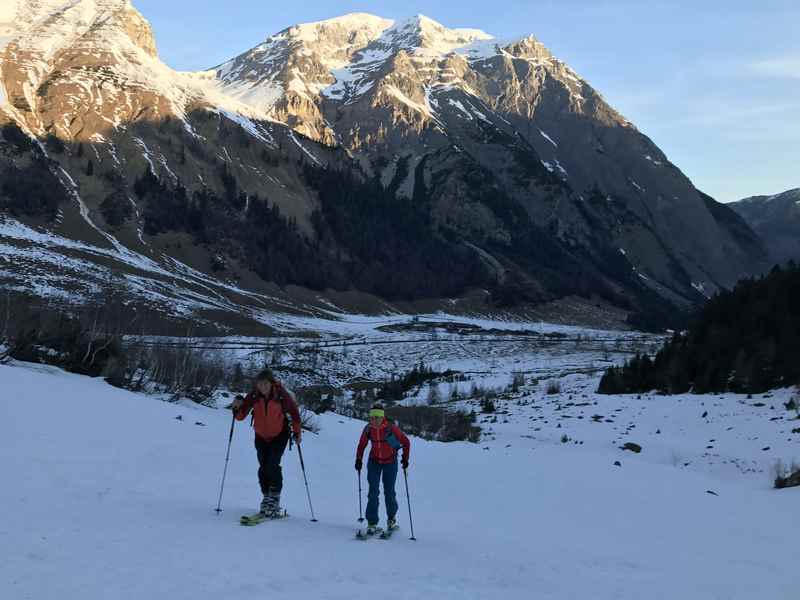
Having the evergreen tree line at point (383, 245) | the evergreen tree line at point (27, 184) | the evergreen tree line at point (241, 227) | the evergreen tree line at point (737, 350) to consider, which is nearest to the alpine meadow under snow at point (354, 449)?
the evergreen tree line at point (737, 350)

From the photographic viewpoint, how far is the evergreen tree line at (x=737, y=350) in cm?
3191

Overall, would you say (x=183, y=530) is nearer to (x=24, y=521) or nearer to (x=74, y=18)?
(x=24, y=521)

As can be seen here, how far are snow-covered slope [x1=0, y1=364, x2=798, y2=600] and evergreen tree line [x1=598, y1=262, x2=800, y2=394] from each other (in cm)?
1572

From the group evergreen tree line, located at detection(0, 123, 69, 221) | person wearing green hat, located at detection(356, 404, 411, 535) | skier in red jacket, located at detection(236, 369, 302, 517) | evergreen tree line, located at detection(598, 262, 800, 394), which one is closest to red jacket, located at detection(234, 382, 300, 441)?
skier in red jacket, located at detection(236, 369, 302, 517)

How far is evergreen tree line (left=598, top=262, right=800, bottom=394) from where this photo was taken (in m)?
31.9

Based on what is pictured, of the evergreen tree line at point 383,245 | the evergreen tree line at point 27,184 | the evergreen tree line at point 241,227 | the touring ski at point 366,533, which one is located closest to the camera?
the touring ski at point 366,533

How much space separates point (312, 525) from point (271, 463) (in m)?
0.98

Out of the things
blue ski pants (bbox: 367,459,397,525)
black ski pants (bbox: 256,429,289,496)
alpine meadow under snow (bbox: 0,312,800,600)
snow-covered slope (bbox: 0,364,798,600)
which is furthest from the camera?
blue ski pants (bbox: 367,459,397,525)

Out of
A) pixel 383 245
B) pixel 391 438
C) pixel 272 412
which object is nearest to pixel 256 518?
pixel 272 412

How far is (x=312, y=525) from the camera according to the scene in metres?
9.25

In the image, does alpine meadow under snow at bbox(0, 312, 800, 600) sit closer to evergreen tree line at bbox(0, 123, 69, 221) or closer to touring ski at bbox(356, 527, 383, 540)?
touring ski at bbox(356, 527, 383, 540)

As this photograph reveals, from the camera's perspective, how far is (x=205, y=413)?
18422mm

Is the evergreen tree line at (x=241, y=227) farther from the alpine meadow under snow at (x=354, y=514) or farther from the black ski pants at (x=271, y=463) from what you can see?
the black ski pants at (x=271, y=463)

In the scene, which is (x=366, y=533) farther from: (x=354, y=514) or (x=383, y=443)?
(x=354, y=514)
